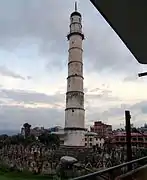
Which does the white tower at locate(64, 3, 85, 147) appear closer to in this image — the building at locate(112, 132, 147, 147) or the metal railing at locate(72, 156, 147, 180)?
the building at locate(112, 132, 147, 147)

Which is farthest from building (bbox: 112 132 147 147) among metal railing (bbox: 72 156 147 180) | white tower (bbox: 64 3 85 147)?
metal railing (bbox: 72 156 147 180)

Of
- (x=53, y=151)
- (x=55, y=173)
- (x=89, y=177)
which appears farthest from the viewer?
(x=53, y=151)

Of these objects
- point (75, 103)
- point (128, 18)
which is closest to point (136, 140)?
point (75, 103)

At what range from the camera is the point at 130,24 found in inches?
69.2

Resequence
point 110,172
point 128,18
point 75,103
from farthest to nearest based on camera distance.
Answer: point 75,103, point 128,18, point 110,172

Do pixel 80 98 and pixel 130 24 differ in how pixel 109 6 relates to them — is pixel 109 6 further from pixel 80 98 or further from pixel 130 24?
pixel 80 98

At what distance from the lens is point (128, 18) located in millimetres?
1666

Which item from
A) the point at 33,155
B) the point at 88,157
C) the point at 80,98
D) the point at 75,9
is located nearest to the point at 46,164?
the point at 33,155

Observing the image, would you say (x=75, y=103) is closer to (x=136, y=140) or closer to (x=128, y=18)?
(x=136, y=140)

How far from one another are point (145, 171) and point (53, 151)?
11928mm

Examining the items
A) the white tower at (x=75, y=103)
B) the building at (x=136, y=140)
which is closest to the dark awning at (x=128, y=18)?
the white tower at (x=75, y=103)

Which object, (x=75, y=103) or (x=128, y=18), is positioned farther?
(x=75, y=103)

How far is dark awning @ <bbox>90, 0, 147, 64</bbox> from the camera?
148cm

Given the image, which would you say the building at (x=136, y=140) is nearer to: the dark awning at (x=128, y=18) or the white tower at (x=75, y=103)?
the white tower at (x=75, y=103)
